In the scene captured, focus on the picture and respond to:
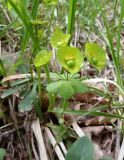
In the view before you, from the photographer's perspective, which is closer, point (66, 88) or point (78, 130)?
point (66, 88)

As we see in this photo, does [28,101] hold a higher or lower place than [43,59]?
lower

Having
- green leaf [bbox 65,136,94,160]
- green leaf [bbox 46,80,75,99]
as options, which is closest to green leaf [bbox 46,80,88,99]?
green leaf [bbox 46,80,75,99]

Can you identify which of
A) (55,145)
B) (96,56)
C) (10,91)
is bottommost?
(55,145)

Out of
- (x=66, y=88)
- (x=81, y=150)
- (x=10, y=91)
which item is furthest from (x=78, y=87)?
(x=10, y=91)

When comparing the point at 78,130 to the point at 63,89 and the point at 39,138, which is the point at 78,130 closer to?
the point at 39,138

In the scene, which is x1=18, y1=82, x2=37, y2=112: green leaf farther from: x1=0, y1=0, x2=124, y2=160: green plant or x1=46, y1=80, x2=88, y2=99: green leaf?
x1=46, y1=80, x2=88, y2=99: green leaf

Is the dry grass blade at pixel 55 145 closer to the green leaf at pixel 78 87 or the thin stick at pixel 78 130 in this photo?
the thin stick at pixel 78 130

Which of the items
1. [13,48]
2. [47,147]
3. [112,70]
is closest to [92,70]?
[112,70]
